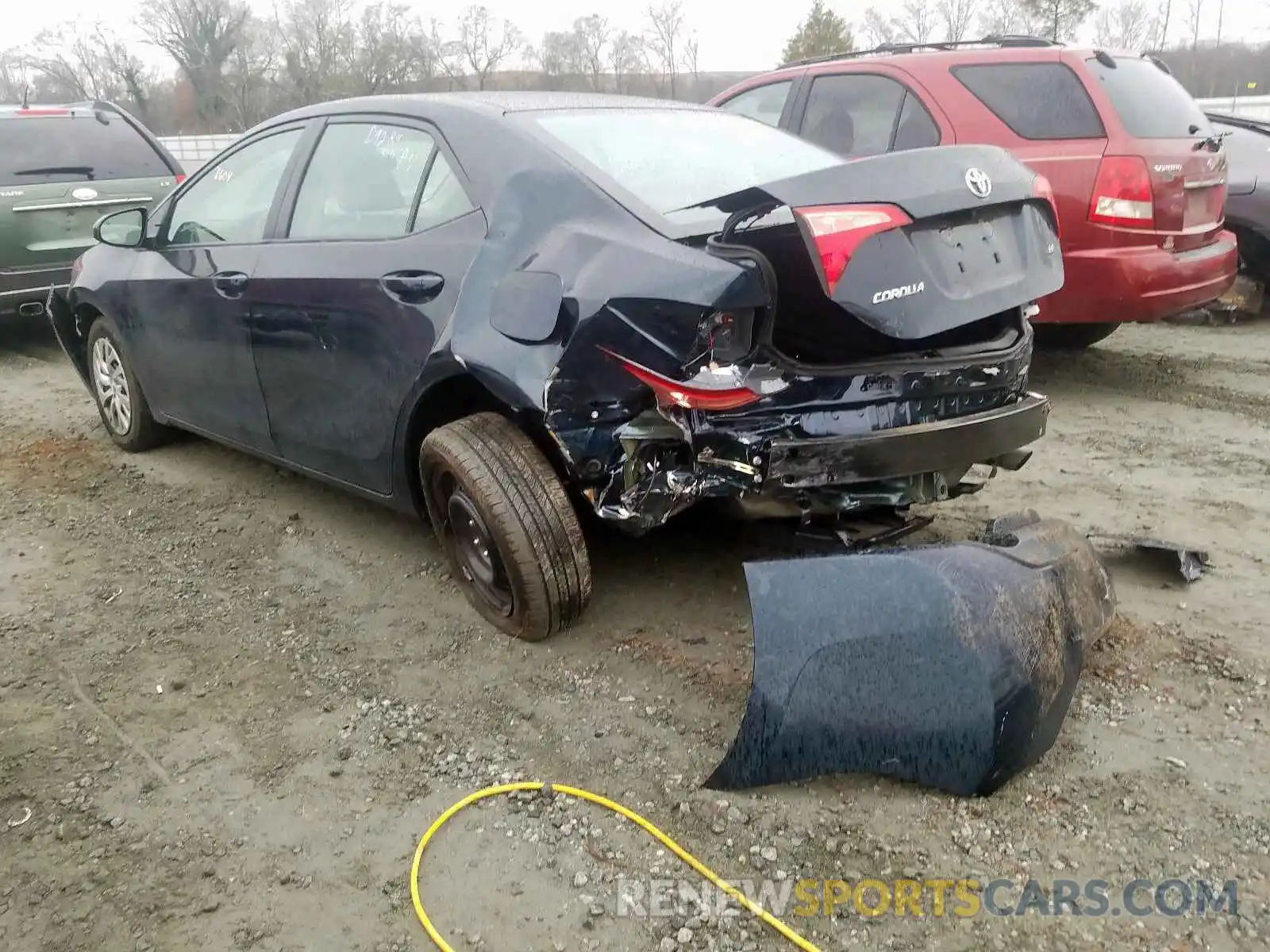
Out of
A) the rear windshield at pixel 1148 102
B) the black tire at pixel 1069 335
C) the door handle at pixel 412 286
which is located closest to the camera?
the door handle at pixel 412 286

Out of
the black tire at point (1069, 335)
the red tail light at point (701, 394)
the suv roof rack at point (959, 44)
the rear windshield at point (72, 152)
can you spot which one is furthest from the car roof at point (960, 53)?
the rear windshield at point (72, 152)

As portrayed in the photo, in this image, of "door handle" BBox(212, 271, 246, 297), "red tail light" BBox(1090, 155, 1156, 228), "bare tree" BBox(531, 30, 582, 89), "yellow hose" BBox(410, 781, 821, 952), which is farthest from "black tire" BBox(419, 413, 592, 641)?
"bare tree" BBox(531, 30, 582, 89)

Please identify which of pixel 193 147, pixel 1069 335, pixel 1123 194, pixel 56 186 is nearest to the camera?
pixel 1123 194

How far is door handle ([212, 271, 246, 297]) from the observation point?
382 centimetres

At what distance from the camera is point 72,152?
7613 mm

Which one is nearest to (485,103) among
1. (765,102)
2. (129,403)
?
(129,403)

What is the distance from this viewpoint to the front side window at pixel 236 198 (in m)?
3.87

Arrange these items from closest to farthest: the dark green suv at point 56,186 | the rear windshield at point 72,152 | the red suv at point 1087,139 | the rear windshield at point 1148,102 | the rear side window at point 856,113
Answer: the red suv at point 1087,139 → the rear windshield at point 1148,102 → the rear side window at point 856,113 → the dark green suv at point 56,186 → the rear windshield at point 72,152

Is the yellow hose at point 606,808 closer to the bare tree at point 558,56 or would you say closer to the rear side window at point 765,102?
the rear side window at point 765,102

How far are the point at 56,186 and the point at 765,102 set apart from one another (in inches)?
199

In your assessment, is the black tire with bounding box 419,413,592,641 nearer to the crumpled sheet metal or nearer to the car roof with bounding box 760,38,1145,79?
the crumpled sheet metal

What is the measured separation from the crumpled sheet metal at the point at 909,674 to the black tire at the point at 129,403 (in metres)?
3.62

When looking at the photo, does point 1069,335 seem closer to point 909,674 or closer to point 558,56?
point 909,674

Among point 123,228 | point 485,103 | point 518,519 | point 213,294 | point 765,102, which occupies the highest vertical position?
point 485,103
